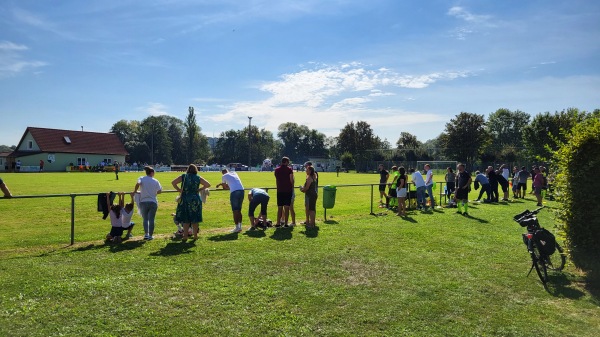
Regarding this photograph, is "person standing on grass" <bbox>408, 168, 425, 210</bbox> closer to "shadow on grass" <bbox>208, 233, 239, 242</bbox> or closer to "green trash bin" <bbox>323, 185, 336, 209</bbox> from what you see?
"green trash bin" <bbox>323, 185, 336, 209</bbox>

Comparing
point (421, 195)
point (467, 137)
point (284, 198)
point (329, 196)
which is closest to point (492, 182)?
point (421, 195)

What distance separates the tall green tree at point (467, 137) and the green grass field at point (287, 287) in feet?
207

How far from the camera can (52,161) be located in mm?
60656

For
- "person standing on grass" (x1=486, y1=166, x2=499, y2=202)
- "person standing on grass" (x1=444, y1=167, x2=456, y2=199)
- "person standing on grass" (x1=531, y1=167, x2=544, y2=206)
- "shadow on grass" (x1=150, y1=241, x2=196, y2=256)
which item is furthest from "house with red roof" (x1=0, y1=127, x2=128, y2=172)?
"person standing on grass" (x1=531, y1=167, x2=544, y2=206)

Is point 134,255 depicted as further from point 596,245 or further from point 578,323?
point 596,245

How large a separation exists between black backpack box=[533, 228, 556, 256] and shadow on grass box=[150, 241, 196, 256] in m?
6.49

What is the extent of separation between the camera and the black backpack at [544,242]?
6455 mm

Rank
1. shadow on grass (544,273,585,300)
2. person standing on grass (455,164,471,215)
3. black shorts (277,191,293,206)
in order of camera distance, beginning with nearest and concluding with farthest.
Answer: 1. shadow on grass (544,273,585,300)
2. black shorts (277,191,293,206)
3. person standing on grass (455,164,471,215)

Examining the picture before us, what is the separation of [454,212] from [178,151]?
104 metres

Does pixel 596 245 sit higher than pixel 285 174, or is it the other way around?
pixel 285 174

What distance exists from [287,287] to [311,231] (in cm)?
471

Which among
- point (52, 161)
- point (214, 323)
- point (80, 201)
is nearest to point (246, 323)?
point (214, 323)

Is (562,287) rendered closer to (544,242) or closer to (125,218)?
(544,242)

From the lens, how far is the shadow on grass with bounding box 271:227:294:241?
9.52m
